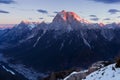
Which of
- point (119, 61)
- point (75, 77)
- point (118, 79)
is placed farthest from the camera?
point (75, 77)

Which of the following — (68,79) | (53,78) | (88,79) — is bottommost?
(53,78)

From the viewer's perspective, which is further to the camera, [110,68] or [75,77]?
[75,77]

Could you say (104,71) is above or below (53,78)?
above

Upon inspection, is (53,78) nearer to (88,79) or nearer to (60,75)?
(60,75)

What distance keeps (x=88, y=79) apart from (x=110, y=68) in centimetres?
320

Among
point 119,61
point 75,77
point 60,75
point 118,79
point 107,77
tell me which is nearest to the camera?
point 118,79

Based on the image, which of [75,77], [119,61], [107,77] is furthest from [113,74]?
[75,77]

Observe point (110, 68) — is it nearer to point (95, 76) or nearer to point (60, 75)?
point (95, 76)

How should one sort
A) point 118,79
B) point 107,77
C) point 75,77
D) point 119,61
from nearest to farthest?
point 118,79, point 107,77, point 119,61, point 75,77

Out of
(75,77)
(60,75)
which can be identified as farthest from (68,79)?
(60,75)

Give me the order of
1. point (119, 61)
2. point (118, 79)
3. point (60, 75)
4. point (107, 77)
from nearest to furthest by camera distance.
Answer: point (118, 79) < point (107, 77) < point (119, 61) < point (60, 75)

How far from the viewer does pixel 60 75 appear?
430 feet

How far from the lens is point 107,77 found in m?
39.9

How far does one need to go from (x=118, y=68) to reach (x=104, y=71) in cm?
201
